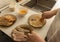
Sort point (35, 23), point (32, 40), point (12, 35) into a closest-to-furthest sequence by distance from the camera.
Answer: point (32, 40) < point (12, 35) < point (35, 23)

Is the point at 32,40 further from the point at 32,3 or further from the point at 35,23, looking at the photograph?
the point at 32,3

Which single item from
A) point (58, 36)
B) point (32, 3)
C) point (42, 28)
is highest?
point (58, 36)

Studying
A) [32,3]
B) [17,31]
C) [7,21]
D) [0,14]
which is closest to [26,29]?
[17,31]

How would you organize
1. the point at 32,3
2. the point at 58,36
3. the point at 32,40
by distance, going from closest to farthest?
the point at 58,36, the point at 32,40, the point at 32,3

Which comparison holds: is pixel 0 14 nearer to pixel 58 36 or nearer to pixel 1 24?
pixel 1 24

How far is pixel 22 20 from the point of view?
3.03 ft

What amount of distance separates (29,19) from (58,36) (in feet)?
1.41

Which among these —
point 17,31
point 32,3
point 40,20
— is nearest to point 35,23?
point 40,20

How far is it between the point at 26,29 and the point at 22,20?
0.42ft

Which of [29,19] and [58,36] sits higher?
[58,36]

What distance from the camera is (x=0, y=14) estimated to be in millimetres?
972

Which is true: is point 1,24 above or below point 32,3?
above

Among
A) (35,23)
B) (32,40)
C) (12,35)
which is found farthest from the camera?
(35,23)

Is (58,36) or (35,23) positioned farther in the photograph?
(35,23)
